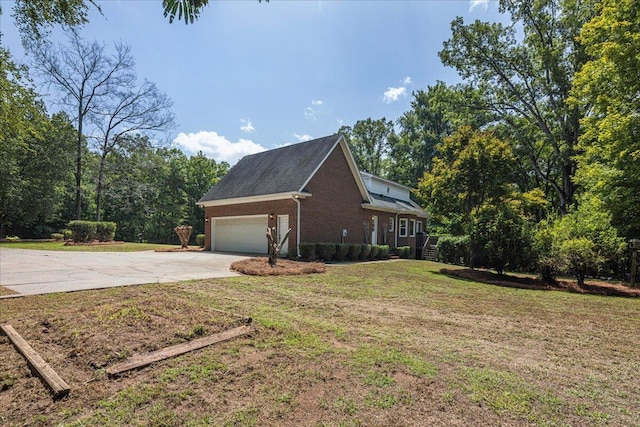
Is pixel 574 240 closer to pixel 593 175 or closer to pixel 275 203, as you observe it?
pixel 593 175

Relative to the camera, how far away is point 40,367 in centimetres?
341

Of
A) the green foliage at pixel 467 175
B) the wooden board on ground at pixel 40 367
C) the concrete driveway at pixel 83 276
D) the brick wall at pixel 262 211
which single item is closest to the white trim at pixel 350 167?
the brick wall at pixel 262 211

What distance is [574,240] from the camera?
1131 cm

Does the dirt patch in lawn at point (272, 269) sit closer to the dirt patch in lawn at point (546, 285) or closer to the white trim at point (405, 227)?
the dirt patch in lawn at point (546, 285)

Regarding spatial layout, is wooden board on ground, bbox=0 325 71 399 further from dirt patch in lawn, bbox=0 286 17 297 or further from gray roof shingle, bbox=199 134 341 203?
gray roof shingle, bbox=199 134 341 203

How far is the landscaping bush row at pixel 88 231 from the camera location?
23.8 meters

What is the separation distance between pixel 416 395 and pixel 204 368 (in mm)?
2222

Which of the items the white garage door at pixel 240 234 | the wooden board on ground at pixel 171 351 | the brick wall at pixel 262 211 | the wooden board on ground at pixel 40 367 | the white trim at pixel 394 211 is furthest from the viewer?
Result: the white trim at pixel 394 211

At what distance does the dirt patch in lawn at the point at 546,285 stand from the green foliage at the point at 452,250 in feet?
19.6

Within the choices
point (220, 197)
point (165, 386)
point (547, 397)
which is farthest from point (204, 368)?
point (220, 197)

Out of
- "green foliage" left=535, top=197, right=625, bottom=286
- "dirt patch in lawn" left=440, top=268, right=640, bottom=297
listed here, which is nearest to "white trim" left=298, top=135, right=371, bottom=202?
"dirt patch in lawn" left=440, top=268, right=640, bottom=297

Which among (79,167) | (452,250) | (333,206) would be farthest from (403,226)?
(79,167)

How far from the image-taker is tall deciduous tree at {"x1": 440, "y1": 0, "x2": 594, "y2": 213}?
21297 millimetres

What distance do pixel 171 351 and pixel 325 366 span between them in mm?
1837
